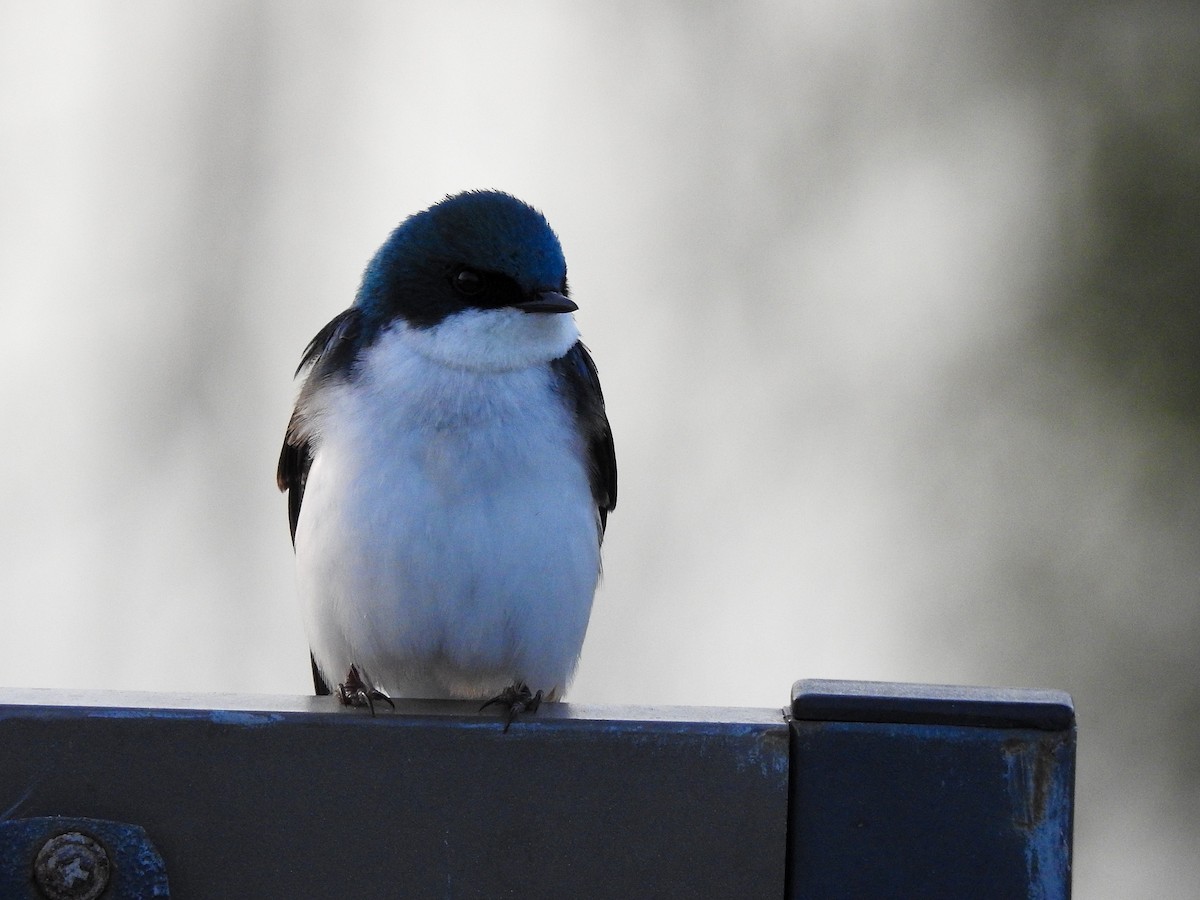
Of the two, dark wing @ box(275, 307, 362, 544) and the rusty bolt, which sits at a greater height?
dark wing @ box(275, 307, 362, 544)

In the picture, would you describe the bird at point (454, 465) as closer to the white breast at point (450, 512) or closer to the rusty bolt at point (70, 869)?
the white breast at point (450, 512)

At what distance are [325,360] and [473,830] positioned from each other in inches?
62.1

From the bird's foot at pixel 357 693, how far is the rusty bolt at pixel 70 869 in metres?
0.37

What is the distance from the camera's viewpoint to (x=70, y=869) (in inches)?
77.5

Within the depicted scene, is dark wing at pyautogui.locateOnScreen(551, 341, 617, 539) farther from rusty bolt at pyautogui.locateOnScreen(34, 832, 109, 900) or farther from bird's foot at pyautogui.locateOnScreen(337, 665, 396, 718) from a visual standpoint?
rusty bolt at pyautogui.locateOnScreen(34, 832, 109, 900)

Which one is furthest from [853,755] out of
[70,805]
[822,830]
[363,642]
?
[363,642]

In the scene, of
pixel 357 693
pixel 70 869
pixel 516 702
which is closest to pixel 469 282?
pixel 357 693

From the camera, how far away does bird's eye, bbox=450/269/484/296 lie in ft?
10.9

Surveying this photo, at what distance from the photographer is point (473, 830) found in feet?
6.73

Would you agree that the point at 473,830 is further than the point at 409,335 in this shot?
No

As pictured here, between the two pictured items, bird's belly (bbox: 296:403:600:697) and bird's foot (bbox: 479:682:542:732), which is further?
bird's belly (bbox: 296:403:600:697)

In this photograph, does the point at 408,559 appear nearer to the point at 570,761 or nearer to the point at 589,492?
the point at 589,492

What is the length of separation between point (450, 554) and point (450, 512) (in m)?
0.08

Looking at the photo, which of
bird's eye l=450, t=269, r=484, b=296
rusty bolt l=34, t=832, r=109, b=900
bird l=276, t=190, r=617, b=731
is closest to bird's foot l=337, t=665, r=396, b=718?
bird l=276, t=190, r=617, b=731
